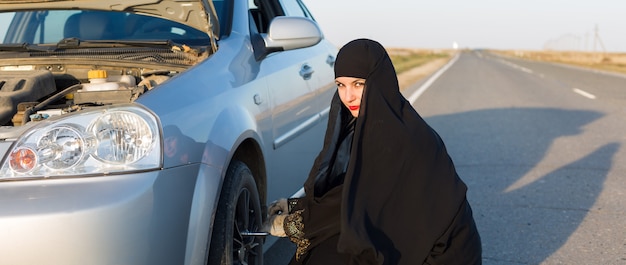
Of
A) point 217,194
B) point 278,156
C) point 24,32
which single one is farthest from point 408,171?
point 24,32

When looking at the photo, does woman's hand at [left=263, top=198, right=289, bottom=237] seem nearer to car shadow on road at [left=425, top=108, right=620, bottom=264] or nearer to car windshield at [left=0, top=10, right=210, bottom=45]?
car windshield at [left=0, top=10, right=210, bottom=45]

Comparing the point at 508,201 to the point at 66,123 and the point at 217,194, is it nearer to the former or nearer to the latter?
the point at 217,194

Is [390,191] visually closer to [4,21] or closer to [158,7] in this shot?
[158,7]

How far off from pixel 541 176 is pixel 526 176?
134 millimetres

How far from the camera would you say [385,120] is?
2787 mm

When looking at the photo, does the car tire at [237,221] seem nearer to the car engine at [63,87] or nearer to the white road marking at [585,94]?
the car engine at [63,87]

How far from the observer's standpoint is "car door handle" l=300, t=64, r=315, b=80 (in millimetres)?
4471

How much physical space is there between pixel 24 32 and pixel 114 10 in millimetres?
1178

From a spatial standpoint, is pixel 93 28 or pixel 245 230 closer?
pixel 245 230

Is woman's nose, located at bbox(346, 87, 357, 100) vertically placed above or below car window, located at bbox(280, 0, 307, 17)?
below

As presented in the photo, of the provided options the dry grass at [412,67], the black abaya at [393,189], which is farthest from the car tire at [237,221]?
the dry grass at [412,67]

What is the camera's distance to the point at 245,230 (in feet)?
10.9

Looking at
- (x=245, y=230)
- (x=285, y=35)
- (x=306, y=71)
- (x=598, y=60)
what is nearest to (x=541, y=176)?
(x=306, y=71)

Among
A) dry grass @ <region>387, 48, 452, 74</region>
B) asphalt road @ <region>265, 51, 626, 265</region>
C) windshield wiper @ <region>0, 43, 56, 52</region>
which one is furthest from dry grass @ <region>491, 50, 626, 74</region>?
windshield wiper @ <region>0, 43, 56, 52</region>
